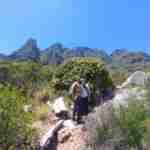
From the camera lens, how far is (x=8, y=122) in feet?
24.7

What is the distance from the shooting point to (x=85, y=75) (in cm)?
1384

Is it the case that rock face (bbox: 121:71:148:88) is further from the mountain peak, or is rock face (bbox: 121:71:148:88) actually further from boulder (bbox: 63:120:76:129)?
the mountain peak

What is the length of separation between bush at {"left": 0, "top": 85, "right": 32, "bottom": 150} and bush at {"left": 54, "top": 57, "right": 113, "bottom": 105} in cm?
581

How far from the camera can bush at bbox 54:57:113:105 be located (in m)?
13.9

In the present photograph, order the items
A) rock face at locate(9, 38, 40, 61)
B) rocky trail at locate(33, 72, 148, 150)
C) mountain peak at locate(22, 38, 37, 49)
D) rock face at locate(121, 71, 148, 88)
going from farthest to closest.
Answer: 1. mountain peak at locate(22, 38, 37, 49)
2. rock face at locate(9, 38, 40, 61)
3. rock face at locate(121, 71, 148, 88)
4. rocky trail at locate(33, 72, 148, 150)

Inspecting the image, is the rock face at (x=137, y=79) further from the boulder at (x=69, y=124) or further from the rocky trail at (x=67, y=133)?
the boulder at (x=69, y=124)

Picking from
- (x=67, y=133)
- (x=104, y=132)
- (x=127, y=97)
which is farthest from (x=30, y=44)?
(x=104, y=132)

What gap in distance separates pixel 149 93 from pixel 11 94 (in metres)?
3.71

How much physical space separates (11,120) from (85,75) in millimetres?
6650

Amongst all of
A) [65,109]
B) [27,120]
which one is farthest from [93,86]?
[27,120]

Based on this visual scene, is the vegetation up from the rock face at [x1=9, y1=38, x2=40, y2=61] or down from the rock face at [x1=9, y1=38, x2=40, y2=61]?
down

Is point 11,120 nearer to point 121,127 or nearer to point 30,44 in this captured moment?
point 121,127

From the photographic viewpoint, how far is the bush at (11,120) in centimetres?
752

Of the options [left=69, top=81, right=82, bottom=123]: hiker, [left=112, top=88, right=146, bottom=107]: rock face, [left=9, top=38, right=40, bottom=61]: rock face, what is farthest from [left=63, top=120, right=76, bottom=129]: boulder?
[left=9, top=38, right=40, bottom=61]: rock face
